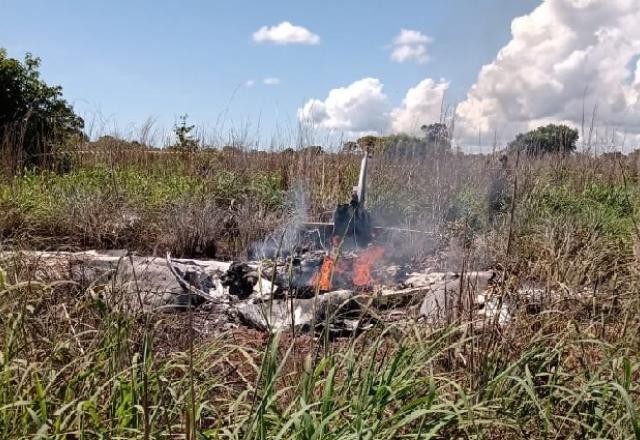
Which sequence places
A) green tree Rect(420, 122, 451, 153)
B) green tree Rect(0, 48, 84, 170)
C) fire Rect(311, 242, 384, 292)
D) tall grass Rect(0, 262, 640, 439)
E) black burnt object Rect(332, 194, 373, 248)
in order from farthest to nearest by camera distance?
1. green tree Rect(0, 48, 84, 170)
2. green tree Rect(420, 122, 451, 153)
3. black burnt object Rect(332, 194, 373, 248)
4. fire Rect(311, 242, 384, 292)
5. tall grass Rect(0, 262, 640, 439)

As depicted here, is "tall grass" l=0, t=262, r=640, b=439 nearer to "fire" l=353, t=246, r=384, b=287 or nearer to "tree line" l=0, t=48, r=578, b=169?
"fire" l=353, t=246, r=384, b=287

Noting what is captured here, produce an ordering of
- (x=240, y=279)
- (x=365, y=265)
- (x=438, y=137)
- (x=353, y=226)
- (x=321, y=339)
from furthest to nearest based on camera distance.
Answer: (x=438, y=137) < (x=353, y=226) < (x=365, y=265) < (x=240, y=279) < (x=321, y=339)

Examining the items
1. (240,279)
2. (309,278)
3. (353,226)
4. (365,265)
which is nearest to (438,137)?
(353,226)

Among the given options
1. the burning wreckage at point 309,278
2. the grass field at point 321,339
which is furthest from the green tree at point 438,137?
the burning wreckage at point 309,278

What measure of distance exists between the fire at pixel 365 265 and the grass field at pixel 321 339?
69 cm

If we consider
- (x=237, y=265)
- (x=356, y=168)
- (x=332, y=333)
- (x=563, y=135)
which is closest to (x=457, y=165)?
(x=356, y=168)

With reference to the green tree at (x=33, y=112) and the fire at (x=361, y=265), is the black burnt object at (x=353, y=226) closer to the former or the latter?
the fire at (x=361, y=265)

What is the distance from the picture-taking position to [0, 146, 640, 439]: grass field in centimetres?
Answer: 177

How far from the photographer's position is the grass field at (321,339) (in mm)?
1766

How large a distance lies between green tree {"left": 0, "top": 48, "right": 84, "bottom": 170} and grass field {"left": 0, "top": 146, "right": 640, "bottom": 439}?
2.12 feet

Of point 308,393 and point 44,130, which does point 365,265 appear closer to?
point 308,393

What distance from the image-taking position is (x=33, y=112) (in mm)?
9953

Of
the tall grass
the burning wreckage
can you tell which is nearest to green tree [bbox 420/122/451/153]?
the burning wreckage

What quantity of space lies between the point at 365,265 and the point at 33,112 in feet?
23.7
